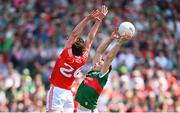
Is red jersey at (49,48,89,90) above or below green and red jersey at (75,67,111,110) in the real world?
above

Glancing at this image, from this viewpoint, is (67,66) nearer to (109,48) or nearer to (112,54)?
(112,54)

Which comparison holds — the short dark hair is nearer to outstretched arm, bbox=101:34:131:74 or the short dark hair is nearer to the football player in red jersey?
the football player in red jersey

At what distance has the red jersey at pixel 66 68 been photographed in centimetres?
1333

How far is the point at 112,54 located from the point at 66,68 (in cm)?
110

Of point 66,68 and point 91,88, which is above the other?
point 66,68

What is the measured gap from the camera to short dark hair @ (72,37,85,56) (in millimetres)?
13320

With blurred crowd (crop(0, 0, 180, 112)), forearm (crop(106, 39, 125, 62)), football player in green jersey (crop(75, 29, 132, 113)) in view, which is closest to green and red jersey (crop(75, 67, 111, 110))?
football player in green jersey (crop(75, 29, 132, 113))

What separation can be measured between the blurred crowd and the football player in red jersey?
6009 mm

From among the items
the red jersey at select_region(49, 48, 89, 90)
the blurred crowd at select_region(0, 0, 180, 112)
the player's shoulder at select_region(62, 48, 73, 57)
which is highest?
the blurred crowd at select_region(0, 0, 180, 112)

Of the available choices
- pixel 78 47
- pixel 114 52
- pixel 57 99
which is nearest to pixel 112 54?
pixel 114 52

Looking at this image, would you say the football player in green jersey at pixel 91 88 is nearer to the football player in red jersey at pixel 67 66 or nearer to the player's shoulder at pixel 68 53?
the football player in red jersey at pixel 67 66

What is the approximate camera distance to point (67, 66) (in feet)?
43.7

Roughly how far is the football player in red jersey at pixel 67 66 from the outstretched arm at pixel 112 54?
24.8 inches

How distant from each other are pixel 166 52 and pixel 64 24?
10.9ft
